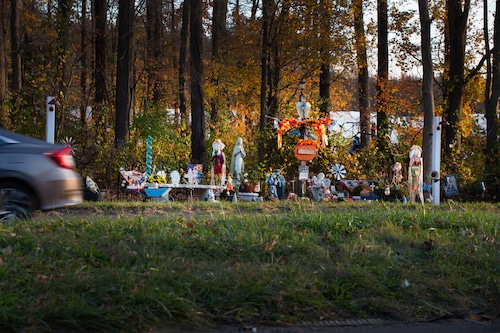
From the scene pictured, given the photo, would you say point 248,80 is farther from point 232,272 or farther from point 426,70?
point 232,272

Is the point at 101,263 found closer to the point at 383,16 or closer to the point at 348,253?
the point at 348,253

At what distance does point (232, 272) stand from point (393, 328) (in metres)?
1.58

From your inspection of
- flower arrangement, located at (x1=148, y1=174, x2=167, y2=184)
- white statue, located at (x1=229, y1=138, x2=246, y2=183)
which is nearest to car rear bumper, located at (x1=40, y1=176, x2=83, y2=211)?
flower arrangement, located at (x1=148, y1=174, x2=167, y2=184)

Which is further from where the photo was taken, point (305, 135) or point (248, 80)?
point (248, 80)

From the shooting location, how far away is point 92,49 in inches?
1166

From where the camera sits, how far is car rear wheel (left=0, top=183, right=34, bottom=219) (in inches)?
330

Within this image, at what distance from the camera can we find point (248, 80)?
34.0 metres

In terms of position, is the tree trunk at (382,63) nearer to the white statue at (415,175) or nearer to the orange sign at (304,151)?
the orange sign at (304,151)

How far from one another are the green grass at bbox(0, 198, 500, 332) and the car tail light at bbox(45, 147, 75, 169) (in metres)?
1.23

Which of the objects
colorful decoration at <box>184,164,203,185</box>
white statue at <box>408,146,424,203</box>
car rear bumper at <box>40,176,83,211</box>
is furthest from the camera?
colorful decoration at <box>184,164,203,185</box>

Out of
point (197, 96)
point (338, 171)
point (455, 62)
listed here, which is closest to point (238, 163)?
point (338, 171)

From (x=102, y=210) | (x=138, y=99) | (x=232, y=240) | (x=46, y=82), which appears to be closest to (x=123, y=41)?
(x=46, y=82)

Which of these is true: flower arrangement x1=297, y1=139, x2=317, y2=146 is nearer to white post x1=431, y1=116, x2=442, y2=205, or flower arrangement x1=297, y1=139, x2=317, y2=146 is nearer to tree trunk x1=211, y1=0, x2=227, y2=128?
white post x1=431, y1=116, x2=442, y2=205

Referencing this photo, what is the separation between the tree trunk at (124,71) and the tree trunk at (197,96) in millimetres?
2639
